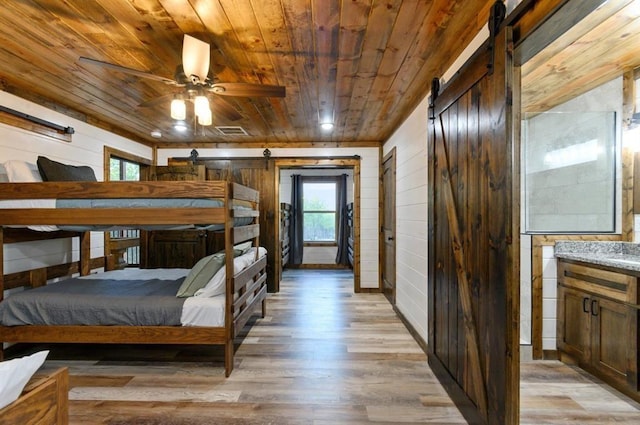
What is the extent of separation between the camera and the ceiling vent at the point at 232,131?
13.6ft

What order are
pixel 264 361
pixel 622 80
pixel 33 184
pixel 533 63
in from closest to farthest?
1. pixel 533 63
2. pixel 33 184
3. pixel 622 80
4. pixel 264 361

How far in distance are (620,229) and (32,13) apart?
4417 mm

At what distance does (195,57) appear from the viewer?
6.14 ft

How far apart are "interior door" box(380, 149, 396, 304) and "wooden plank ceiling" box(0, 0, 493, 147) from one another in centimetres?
103

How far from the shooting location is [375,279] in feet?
16.2

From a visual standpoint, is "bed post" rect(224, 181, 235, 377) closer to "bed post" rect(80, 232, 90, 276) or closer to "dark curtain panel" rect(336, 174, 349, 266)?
"bed post" rect(80, 232, 90, 276)

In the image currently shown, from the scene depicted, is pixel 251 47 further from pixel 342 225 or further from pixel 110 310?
pixel 342 225

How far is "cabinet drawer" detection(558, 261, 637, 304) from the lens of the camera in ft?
6.71

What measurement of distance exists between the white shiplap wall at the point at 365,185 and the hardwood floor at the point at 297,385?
173cm

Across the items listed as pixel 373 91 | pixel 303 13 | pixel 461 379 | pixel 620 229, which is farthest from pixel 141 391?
pixel 620 229

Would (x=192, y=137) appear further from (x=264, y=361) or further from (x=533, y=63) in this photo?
(x=533, y=63)

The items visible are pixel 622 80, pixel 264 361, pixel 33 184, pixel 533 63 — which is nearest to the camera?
pixel 533 63

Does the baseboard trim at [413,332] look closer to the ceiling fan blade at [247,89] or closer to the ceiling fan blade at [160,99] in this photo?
the ceiling fan blade at [247,89]

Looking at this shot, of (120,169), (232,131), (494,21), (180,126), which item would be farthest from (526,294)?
(120,169)
